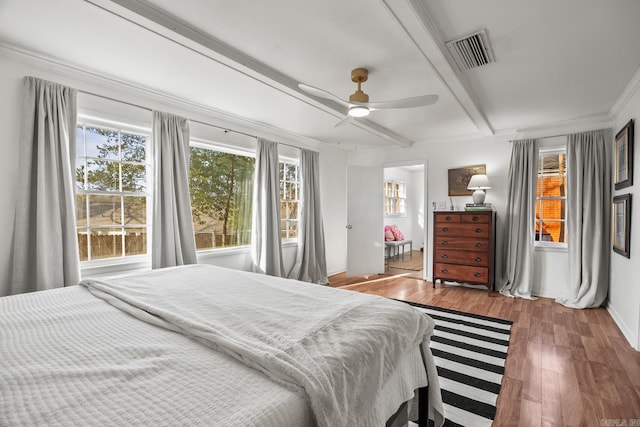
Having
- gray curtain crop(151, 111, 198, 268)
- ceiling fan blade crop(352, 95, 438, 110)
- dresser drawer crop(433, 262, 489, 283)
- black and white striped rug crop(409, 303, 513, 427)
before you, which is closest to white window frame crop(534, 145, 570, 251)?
dresser drawer crop(433, 262, 489, 283)

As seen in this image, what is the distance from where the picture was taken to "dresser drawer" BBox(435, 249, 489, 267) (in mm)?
4281

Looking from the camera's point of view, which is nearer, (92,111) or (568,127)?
(92,111)

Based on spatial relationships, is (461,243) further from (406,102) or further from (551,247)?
(406,102)

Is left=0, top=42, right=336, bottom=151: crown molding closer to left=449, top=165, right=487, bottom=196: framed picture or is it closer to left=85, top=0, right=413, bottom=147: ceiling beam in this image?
left=85, top=0, right=413, bottom=147: ceiling beam

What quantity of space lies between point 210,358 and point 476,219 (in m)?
4.23

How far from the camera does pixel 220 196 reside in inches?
158

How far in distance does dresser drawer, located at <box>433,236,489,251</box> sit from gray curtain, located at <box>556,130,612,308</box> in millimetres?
1019

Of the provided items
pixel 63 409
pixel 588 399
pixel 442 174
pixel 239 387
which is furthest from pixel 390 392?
pixel 442 174

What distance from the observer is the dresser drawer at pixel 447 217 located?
4.48 meters

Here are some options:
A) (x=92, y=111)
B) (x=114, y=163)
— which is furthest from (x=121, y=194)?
(x=92, y=111)

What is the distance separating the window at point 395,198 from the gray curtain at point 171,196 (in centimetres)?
526

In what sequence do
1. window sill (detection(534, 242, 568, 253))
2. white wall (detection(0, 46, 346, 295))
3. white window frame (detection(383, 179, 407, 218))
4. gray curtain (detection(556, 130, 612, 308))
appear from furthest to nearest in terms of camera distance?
white window frame (detection(383, 179, 407, 218))
window sill (detection(534, 242, 568, 253))
gray curtain (detection(556, 130, 612, 308))
white wall (detection(0, 46, 346, 295))

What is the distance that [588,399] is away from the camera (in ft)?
6.28

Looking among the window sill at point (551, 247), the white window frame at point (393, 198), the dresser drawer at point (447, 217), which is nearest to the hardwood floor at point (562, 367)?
the window sill at point (551, 247)
